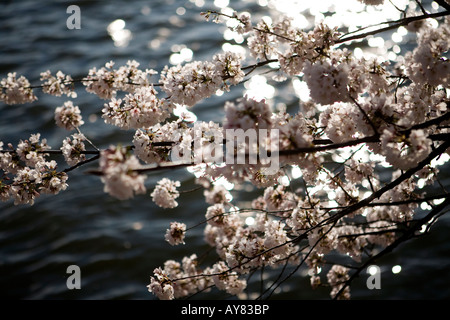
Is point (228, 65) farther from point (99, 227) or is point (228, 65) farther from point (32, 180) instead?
point (99, 227)

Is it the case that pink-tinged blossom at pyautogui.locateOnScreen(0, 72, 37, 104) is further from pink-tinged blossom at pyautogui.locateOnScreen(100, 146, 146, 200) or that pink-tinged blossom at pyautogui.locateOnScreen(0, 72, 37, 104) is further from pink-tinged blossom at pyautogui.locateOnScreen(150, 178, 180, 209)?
pink-tinged blossom at pyautogui.locateOnScreen(100, 146, 146, 200)

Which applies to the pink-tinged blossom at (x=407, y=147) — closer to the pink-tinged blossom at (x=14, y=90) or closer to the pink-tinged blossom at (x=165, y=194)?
the pink-tinged blossom at (x=165, y=194)

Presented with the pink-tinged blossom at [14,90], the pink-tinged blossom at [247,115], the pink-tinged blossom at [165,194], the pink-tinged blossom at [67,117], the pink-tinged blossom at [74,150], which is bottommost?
the pink-tinged blossom at [247,115]

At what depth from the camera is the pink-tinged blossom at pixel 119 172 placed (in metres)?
1.60

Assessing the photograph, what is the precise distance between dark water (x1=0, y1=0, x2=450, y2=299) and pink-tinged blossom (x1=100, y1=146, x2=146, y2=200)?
3.46 m

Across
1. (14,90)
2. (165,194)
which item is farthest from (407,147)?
(14,90)

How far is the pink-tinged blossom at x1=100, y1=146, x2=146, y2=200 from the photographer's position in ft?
5.25

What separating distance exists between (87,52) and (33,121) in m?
1.96

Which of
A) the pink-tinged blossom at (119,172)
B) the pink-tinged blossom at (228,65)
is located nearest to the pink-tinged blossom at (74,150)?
the pink-tinged blossom at (228,65)

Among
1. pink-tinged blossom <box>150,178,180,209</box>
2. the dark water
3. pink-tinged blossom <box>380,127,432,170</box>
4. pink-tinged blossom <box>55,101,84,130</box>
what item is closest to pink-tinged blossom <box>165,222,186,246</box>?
pink-tinged blossom <box>150,178,180,209</box>

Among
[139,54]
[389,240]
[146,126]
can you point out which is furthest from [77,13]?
[389,240]

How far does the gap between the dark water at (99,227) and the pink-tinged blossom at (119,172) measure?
11.3 ft

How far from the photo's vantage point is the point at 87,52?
8258mm
